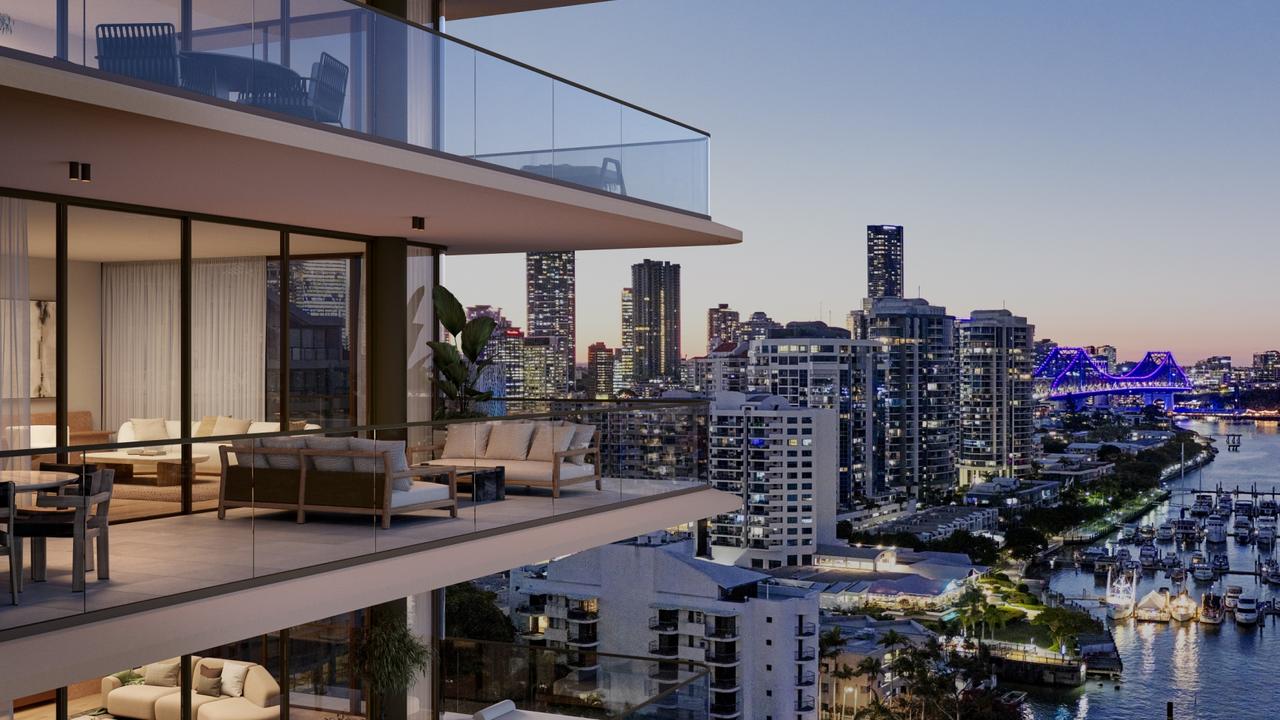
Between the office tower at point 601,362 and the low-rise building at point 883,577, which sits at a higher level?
the office tower at point 601,362

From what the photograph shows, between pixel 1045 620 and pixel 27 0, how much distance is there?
6955 centimetres

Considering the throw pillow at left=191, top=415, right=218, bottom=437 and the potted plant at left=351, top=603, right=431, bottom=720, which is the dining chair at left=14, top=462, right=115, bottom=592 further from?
the potted plant at left=351, top=603, right=431, bottom=720

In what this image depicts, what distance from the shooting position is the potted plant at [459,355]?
39.5ft

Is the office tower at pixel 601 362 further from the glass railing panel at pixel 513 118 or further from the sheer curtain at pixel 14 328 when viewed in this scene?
the sheer curtain at pixel 14 328

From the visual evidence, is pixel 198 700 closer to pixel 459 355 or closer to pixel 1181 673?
pixel 459 355

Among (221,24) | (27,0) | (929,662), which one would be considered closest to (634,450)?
(221,24)

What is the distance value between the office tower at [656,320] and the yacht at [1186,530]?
4566 centimetres

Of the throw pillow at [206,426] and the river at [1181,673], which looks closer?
the throw pillow at [206,426]

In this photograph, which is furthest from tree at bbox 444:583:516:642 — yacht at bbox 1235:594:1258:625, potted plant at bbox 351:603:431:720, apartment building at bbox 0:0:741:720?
yacht at bbox 1235:594:1258:625

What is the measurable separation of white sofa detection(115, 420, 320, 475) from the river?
57607 mm

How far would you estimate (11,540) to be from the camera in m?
5.96

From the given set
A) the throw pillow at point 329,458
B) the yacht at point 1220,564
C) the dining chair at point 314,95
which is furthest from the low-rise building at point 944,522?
the dining chair at point 314,95

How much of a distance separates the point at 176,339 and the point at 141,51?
3.95 meters

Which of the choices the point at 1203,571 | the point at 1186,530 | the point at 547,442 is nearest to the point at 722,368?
the point at 1186,530
